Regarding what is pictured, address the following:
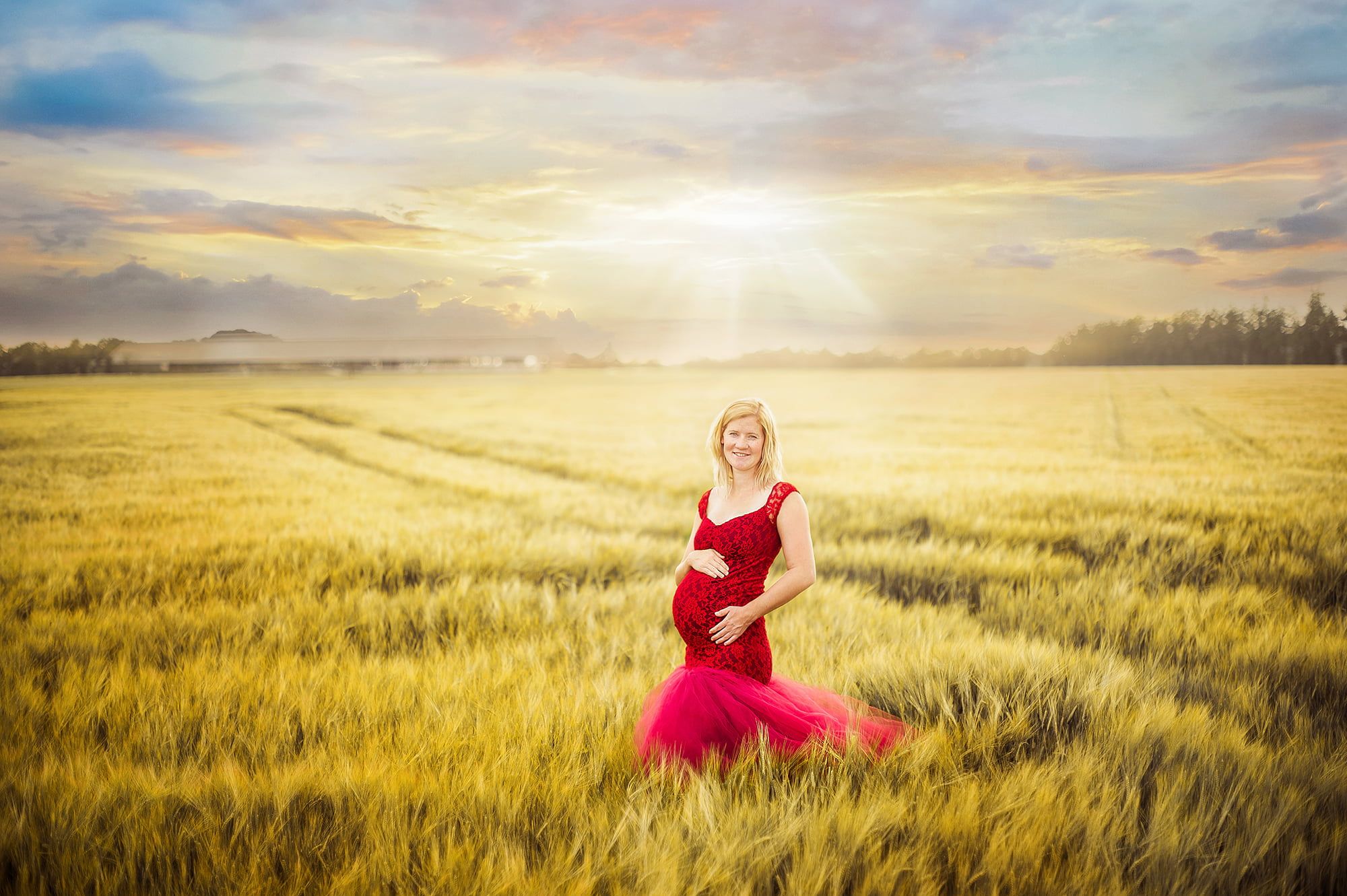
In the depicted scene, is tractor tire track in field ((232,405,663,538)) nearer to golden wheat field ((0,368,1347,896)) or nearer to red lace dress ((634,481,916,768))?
golden wheat field ((0,368,1347,896))

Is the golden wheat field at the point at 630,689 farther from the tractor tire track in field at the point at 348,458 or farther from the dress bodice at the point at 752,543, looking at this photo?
the tractor tire track in field at the point at 348,458

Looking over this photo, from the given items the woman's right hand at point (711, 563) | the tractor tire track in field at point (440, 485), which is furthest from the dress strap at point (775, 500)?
the tractor tire track in field at point (440, 485)

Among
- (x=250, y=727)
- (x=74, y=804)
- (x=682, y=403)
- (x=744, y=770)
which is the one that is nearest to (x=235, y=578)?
(x=250, y=727)

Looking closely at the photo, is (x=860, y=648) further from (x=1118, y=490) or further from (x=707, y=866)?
(x=1118, y=490)

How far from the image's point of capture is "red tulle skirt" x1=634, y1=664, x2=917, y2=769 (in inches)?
97.7

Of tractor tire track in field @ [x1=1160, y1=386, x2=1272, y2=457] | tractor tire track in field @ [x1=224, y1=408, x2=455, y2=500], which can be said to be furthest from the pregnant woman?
tractor tire track in field @ [x1=1160, y1=386, x2=1272, y2=457]

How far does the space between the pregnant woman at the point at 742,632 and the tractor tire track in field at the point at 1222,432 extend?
12015mm

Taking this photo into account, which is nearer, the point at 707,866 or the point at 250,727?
the point at 707,866

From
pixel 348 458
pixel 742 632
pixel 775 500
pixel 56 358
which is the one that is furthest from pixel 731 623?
pixel 56 358

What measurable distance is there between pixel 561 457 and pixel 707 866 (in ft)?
44.4

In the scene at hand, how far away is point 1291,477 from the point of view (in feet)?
28.4

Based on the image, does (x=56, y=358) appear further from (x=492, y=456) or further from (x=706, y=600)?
(x=706, y=600)

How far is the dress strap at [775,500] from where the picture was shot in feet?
9.15

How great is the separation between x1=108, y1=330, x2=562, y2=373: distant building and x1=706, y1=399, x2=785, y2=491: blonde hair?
19.7 meters
